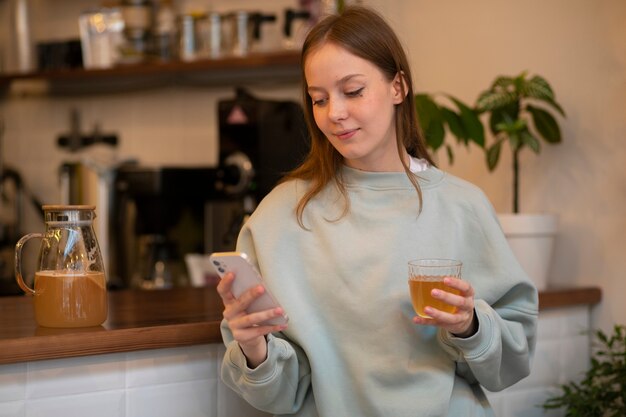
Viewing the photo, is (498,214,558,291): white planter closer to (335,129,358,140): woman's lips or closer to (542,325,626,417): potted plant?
(542,325,626,417): potted plant

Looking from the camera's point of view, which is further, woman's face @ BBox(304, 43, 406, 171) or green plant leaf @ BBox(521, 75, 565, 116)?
green plant leaf @ BBox(521, 75, 565, 116)

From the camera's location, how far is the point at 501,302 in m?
1.73

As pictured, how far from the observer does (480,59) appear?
9.53 feet

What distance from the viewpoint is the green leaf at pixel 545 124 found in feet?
8.28

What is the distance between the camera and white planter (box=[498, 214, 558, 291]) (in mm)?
2432

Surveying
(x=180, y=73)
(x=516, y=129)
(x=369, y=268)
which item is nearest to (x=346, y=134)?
(x=369, y=268)

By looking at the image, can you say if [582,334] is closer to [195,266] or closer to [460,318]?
[460,318]

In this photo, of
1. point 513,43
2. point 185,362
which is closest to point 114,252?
point 513,43

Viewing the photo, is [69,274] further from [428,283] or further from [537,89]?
[537,89]

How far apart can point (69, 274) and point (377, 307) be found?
541mm

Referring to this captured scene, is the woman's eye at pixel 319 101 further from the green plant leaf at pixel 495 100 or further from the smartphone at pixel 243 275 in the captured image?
the green plant leaf at pixel 495 100

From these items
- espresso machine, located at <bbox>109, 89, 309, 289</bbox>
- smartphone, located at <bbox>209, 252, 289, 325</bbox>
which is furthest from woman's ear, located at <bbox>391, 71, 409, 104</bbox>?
espresso machine, located at <bbox>109, 89, 309, 289</bbox>

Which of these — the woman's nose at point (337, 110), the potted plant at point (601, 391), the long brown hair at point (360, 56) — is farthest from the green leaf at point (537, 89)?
the woman's nose at point (337, 110)

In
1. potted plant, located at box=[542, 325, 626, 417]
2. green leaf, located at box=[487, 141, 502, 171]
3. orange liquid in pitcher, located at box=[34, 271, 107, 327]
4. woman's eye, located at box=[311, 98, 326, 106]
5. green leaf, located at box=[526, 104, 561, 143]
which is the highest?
woman's eye, located at box=[311, 98, 326, 106]
